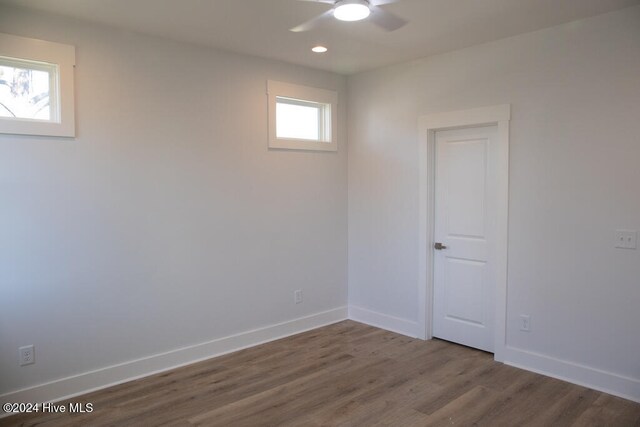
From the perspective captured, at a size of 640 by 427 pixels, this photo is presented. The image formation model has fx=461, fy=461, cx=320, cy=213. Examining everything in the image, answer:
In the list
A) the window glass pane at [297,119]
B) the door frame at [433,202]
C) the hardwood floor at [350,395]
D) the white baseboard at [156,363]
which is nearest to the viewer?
the hardwood floor at [350,395]

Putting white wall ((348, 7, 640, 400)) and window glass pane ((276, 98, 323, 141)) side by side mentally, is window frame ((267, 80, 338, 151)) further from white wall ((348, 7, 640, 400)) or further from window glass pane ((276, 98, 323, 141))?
white wall ((348, 7, 640, 400))

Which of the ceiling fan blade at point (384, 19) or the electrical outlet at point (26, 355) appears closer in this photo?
the ceiling fan blade at point (384, 19)

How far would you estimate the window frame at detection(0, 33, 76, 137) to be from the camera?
2.94 meters

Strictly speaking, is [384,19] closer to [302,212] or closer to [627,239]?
[627,239]

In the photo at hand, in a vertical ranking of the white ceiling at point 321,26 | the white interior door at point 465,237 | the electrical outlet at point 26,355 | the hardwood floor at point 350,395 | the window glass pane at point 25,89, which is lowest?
the hardwood floor at point 350,395

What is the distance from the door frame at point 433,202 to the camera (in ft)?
12.2

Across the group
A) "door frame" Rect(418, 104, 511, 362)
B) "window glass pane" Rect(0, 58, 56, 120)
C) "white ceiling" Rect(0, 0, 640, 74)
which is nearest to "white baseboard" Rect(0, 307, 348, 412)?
"door frame" Rect(418, 104, 511, 362)

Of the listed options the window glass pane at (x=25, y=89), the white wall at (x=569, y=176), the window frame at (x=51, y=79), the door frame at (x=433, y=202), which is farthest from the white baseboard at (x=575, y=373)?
the window glass pane at (x=25, y=89)

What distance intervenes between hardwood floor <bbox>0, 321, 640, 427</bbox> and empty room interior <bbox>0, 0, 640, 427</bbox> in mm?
21

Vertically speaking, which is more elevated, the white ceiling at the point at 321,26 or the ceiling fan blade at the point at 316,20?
the white ceiling at the point at 321,26

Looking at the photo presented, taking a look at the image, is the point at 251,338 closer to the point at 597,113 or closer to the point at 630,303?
the point at 630,303

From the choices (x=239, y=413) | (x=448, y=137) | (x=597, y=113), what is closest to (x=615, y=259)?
(x=597, y=113)

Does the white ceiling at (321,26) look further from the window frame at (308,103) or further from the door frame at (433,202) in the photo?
the door frame at (433,202)

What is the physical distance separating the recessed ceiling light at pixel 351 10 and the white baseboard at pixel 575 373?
111 inches
